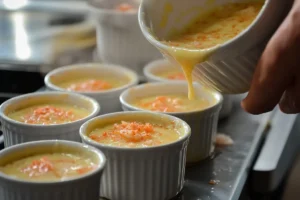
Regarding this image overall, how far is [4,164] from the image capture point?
3.26 ft

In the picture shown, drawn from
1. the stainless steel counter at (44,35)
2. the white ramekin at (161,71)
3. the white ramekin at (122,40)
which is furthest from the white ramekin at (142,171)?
the stainless steel counter at (44,35)

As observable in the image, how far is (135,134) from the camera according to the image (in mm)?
1104

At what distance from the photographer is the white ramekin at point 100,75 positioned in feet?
4.65

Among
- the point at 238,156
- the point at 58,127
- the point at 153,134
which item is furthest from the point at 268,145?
the point at 58,127

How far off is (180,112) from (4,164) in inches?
15.4

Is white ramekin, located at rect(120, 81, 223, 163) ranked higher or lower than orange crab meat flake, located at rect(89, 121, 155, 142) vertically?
lower

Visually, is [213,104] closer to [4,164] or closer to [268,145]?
[268,145]

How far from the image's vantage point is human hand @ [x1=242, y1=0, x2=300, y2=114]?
0.89 meters

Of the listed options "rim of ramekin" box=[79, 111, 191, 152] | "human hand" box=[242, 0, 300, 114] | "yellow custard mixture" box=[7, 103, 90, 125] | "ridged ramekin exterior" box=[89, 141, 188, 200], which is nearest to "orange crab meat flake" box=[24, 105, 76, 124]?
"yellow custard mixture" box=[7, 103, 90, 125]

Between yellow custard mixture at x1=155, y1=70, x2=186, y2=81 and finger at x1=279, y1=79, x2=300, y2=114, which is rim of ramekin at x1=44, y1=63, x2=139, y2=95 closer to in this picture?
yellow custard mixture at x1=155, y1=70, x2=186, y2=81

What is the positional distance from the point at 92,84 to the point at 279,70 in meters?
0.66

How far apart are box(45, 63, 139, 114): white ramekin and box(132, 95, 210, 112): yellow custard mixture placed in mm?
81

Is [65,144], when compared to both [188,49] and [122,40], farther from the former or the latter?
[122,40]

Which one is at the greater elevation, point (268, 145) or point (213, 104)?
point (213, 104)
